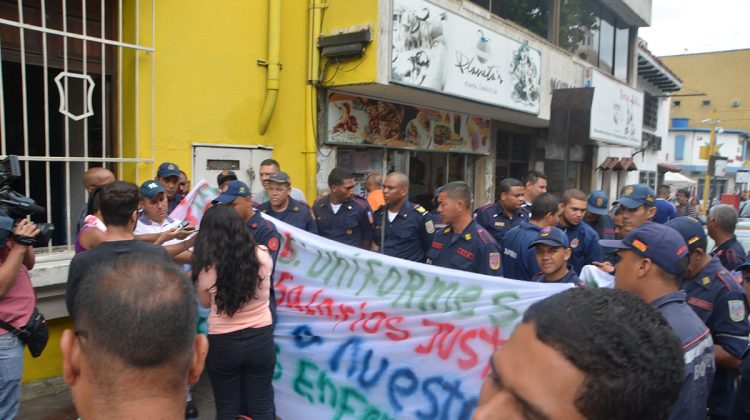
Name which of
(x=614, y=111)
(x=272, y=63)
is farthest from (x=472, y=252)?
(x=614, y=111)

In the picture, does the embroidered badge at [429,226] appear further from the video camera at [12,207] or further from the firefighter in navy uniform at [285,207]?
the video camera at [12,207]

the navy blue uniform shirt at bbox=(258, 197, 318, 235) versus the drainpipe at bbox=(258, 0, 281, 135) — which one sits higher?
the drainpipe at bbox=(258, 0, 281, 135)

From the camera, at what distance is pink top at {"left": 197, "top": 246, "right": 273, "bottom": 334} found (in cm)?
310

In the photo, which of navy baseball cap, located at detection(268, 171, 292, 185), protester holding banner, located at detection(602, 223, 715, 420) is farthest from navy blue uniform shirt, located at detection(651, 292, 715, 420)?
navy baseball cap, located at detection(268, 171, 292, 185)

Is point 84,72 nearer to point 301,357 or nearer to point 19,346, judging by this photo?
point 19,346

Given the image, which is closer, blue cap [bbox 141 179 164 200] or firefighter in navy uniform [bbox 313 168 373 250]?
blue cap [bbox 141 179 164 200]

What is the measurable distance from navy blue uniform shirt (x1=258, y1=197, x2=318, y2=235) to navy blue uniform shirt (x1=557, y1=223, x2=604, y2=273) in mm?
2580

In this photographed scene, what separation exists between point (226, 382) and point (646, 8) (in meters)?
17.1

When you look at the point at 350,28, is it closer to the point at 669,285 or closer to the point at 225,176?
the point at 225,176

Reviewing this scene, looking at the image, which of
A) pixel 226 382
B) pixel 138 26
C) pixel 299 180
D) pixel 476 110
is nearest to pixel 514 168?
pixel 476 110

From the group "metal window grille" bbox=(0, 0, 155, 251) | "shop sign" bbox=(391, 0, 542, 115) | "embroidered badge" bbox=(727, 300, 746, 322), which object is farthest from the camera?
"shop sign" bbox=(391, 0, 542, 115)

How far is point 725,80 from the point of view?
46.2 meters

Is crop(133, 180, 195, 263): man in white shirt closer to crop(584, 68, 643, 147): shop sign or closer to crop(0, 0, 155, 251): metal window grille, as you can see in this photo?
crop(0, 0, 155, 251): metal window grille

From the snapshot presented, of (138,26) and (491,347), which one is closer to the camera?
(491,347)
